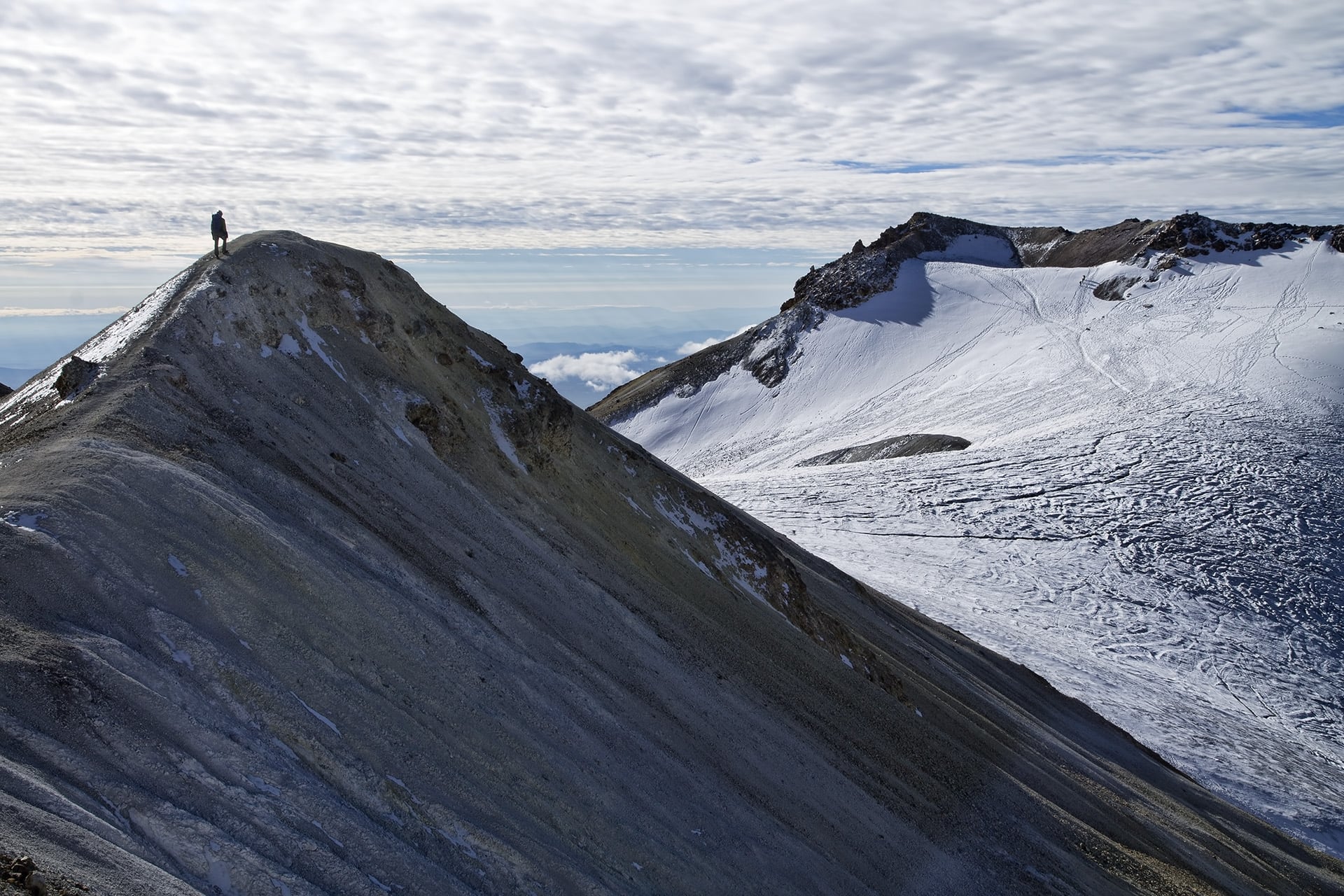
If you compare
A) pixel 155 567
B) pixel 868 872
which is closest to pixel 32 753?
pixel 155 567

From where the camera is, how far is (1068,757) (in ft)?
73.6

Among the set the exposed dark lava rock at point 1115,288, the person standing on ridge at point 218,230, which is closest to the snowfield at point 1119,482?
the exposed dark lava rock at point 1115,288

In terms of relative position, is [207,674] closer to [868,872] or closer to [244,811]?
[244,811]

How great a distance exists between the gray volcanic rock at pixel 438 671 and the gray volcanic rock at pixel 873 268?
56283mm

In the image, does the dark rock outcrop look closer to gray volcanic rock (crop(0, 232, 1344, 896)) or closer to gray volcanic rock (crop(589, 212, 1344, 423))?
gray volcanic rock (crop(0, 232, 1344, 896))

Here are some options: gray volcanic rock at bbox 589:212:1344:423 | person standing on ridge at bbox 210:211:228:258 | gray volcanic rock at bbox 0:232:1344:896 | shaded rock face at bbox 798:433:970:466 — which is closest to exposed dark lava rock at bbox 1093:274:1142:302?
gray volcanic rock at bbox 589:212:1344:423

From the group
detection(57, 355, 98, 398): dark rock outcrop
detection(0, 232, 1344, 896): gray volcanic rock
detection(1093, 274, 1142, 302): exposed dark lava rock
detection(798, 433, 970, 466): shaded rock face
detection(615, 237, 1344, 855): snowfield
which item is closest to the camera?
detection(0, 232, 1344, 896): gray volcanic rock

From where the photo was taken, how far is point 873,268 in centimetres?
9456

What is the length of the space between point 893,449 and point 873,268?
1570 inches

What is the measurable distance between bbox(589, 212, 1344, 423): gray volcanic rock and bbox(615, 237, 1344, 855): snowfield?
4.72ft

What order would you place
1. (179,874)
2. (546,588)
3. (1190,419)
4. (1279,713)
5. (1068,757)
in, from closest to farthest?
(179,874)
(546,588)
(1068,757)
(1279,713)
(1190,419)

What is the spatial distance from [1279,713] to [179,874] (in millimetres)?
34699

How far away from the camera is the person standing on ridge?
1914 centimetres

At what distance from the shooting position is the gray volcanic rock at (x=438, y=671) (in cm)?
901
